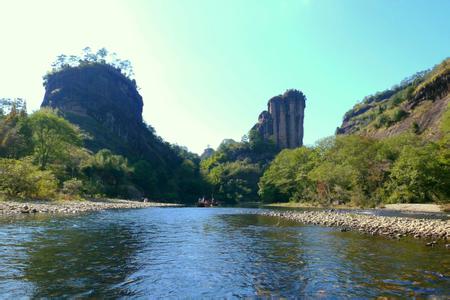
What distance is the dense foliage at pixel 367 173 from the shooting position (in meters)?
53.2

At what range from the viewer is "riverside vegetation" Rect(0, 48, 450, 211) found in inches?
2085

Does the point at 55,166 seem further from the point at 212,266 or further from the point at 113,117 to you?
the point at 113,117

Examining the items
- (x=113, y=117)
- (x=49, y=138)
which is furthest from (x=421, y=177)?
(x=113, y=117)

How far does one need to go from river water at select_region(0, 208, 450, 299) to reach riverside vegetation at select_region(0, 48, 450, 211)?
31.6 m

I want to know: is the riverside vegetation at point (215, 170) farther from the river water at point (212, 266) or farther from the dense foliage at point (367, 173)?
the river water at point (212, 266)

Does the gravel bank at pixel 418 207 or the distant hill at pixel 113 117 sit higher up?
the distant hill at pixel 113 117

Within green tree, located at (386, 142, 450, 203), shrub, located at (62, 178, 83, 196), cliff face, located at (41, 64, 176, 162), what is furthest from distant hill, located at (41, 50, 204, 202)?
green tree, located at (386, 142, 450, 203)

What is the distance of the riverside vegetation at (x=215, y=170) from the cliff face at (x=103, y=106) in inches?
42.4

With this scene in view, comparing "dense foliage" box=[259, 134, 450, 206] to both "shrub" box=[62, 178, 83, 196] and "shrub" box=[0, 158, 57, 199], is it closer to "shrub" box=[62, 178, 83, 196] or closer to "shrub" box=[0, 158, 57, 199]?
"shrub" box=[62, 178, 83, 196]

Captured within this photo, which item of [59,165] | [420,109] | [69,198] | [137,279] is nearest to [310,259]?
[137,279]

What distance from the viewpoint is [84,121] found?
431ft

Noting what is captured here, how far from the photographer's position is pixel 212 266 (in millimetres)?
13672

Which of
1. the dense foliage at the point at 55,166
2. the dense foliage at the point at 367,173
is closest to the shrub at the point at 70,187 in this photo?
the dense foliage at the point at 55,166

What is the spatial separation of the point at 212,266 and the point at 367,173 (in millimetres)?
62325
